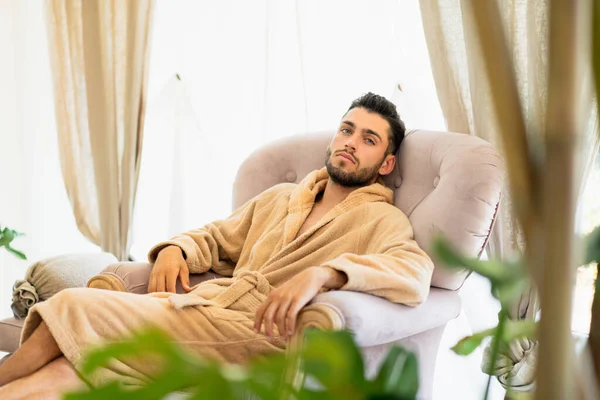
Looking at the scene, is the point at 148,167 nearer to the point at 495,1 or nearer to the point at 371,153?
the point at 371,153

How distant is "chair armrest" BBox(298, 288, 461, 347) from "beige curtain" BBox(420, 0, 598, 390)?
1.15ft

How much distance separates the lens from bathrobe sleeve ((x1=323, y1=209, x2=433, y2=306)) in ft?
5.26

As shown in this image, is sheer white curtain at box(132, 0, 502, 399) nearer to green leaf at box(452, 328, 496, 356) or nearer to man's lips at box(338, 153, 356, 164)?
man's lips at box(338, 153, 356, 164)

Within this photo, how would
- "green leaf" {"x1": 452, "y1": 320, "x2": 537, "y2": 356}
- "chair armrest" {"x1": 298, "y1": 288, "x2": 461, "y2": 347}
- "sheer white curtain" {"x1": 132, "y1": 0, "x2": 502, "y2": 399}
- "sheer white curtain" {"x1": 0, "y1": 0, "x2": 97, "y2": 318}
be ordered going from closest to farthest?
"green leaf" {"x1": 452, "y1": 320, "x2": 537, "y2": 356}, "chair armrest" {"x1": 298, "y1": 288, "x2": 461, "y2": 347}, "sheer white curtain" {"x1": 132, "y1": 0, "x2": 502, "y2": 399}, "sheer white curtain" {"x1": 0, "y1": 0, "x2": 97, "y2": 318}

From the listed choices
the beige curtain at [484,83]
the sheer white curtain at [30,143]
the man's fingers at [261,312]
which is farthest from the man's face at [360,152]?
the sheer white curtain at [30,143]

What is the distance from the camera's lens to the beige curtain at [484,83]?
201cm

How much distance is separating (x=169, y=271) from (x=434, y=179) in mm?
832

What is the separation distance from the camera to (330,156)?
2174 millimetres

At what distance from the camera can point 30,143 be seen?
354 centimetres

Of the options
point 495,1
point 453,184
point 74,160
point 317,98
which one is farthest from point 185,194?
point 495,1

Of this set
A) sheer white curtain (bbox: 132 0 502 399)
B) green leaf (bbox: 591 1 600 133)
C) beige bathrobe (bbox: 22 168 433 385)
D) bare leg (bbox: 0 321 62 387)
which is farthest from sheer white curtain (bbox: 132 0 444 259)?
green leaf (bbox: 591 1 600 133)

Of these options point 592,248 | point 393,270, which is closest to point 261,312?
point 393,270

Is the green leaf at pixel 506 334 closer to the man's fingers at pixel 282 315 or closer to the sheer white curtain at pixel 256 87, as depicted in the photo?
the man's fingers at pixel 282 315

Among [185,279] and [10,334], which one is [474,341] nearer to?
[185,279]
